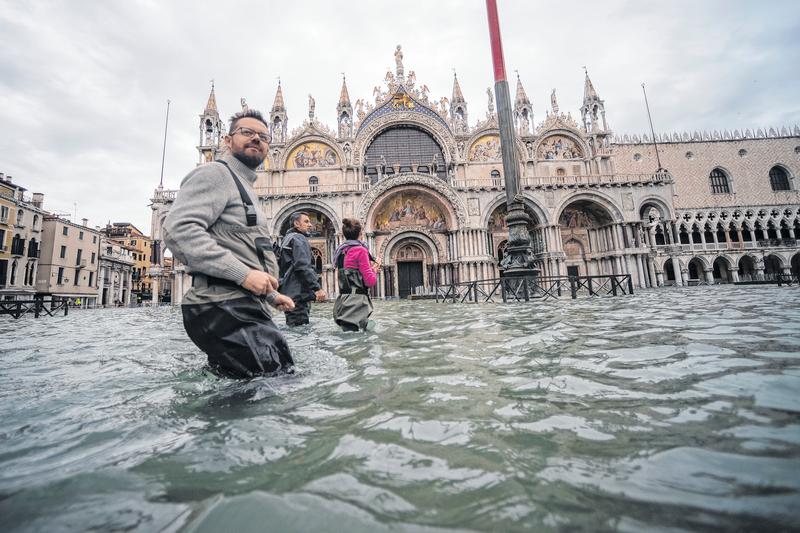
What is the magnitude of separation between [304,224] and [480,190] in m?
17.2

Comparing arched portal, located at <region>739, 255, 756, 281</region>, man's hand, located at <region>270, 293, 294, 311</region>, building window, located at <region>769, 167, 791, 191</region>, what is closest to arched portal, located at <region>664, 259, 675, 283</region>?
arched portal, located at <region>739, 255, 756, 281</region>

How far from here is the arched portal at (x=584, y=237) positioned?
21828 mm

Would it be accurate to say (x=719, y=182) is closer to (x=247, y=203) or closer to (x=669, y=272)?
(x=669, y=272)

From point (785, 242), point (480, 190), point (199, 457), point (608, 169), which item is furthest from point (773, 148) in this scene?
point (199, 457)

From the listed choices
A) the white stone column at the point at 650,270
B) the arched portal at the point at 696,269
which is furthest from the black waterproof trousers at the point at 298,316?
the arched portal at the point at 696,269

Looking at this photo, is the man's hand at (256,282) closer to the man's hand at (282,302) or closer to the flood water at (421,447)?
the man's hand at (282,302)

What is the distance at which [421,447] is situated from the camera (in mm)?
1073

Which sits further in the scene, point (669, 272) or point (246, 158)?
point (669, 272)

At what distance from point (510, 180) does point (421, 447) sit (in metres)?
11.2

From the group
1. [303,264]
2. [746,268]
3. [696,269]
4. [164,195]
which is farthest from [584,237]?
[164,195]

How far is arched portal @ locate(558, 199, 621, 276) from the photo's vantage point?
71.6ft

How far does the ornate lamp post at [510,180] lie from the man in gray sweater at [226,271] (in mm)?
9429

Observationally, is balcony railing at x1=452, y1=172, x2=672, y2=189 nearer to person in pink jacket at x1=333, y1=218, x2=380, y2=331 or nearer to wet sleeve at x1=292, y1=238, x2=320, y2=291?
wet sleeve at x1=292, y1=238, x2=320, y2=291

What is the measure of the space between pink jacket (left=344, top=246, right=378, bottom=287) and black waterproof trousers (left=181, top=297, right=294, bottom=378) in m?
2.39
